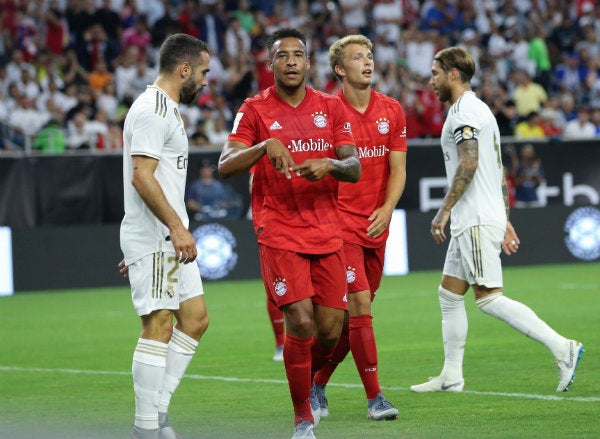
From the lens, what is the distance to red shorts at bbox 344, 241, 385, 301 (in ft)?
25.6

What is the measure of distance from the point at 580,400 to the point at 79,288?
1225 cm

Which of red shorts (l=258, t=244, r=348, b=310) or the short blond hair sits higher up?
the short blond hair

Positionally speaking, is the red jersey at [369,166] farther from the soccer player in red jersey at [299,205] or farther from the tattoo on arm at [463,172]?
the soccer player in red jersey at [299,205]

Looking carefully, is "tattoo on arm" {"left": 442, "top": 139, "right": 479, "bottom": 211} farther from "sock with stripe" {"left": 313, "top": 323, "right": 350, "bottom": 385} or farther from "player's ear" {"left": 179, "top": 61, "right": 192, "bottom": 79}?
"player's ear" {"left": 179, "top": 61, "right": 192, "bottom": 79}

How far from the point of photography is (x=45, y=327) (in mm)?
13867

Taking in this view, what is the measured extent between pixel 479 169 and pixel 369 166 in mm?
887

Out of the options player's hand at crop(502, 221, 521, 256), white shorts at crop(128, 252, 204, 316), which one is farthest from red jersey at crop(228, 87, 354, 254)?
player's hand at crop(502, 221, 521, 256)

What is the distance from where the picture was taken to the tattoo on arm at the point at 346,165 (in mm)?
6641

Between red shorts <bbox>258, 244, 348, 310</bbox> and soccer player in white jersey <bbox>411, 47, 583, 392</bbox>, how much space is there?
146cm

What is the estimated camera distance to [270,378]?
9406mm

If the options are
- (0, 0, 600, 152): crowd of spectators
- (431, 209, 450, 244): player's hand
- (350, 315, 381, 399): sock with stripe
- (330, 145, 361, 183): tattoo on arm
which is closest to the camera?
(330, 145, 361, 183): tattoo on arm

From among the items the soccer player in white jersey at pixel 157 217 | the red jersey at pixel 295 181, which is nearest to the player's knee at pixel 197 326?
the soccer player in white jersey at pixel 157 217

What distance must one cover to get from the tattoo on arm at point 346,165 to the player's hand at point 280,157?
1.01 feet

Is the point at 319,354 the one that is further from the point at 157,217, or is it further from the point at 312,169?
the point at 157,217
